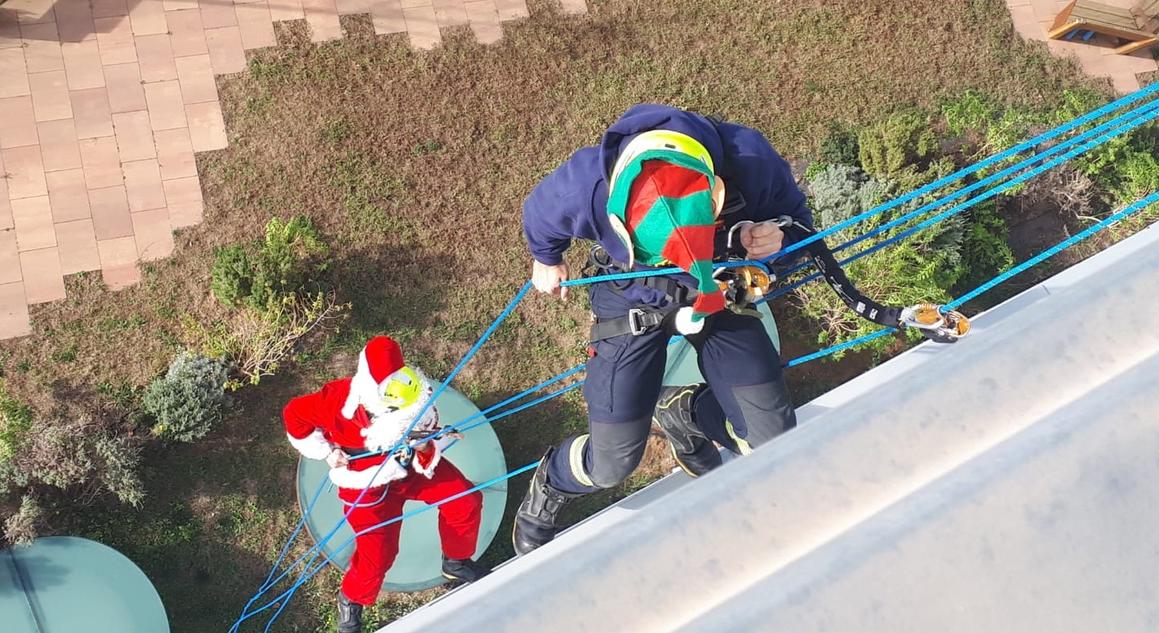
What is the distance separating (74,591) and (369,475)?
6.18ft

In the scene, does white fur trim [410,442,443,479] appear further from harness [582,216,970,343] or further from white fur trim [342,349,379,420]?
harness [582,216,970,343]

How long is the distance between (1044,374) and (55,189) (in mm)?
6652

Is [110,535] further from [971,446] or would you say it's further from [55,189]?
[971,446]

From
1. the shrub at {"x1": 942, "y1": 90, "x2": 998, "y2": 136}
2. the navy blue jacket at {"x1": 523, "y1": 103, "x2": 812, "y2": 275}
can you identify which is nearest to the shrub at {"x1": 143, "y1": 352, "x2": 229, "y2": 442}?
the navy blue jacket at {"x1": 523, "y1": 103, "x2": 812, "y2": 275}

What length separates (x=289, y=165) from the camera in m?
6.88

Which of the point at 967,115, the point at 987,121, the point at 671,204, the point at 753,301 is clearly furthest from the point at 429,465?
the point at 987,121

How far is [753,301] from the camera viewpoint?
15.4 ft

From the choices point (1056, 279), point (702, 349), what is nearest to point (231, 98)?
point (702, 349)

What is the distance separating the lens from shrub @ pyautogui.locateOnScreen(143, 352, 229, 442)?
5.97 meters

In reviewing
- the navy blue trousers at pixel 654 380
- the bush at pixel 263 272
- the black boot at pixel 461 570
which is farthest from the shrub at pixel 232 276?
the navy blue trousers at pixel 654 380

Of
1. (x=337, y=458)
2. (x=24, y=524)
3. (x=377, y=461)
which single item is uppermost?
(x=337, y=458)

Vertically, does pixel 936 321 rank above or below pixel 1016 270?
below

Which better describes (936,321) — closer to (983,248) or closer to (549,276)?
(549,276)

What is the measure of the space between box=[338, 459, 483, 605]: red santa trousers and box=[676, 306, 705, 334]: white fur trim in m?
1.90
